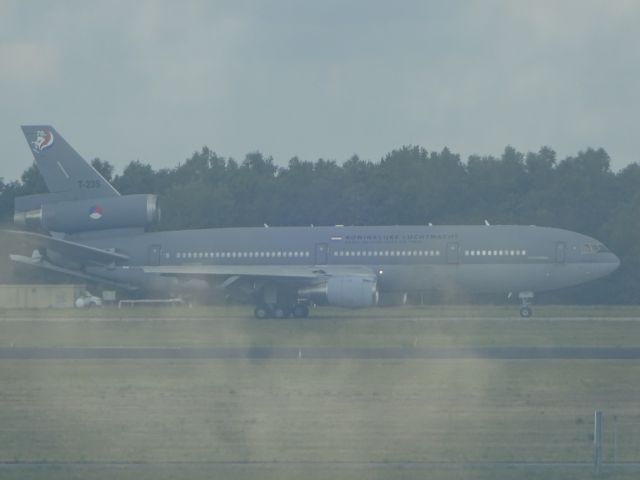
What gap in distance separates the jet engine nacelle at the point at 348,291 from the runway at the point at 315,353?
13.6 metres

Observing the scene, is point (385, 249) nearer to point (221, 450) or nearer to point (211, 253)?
point (211, 253)

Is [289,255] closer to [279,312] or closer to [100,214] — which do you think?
[279,312]

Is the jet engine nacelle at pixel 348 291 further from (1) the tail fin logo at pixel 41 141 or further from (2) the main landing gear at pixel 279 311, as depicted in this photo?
(1) the tail fin logo at pixel 41 141

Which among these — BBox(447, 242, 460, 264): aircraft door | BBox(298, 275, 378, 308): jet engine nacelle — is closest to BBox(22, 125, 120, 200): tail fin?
BBox(298, 275, 378, 308): jet engine nacelle

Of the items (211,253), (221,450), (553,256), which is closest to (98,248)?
(211,253)

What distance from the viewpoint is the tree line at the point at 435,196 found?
235 ft

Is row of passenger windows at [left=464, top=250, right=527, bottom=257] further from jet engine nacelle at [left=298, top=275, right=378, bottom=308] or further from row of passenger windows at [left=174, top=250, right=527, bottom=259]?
jet engine nacelle at [left=298, top=275, right=378, bottom=308]

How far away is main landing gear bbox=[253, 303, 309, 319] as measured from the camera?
4697 cm

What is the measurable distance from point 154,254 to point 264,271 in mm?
6262

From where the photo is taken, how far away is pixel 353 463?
47.6ft

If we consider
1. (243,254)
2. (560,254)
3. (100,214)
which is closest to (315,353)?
(560,254)

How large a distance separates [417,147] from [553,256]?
1893 inches

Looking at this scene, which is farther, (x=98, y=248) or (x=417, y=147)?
(x=417, y=147)

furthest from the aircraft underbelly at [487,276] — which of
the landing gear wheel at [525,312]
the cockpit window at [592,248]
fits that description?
the landing gear wheel at [525,312]
